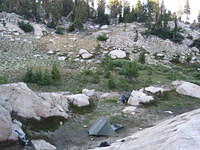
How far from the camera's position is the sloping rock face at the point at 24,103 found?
51.9 ft

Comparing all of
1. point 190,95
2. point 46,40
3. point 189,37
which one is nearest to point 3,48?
point 46,40

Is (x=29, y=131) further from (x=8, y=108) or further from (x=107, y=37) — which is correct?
(x=107, y=37)

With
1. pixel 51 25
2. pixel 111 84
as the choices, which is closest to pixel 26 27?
pixel 51 25

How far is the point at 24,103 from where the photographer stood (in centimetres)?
1602

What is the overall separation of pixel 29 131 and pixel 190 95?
1299 cm

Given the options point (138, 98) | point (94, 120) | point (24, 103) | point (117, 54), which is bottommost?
point (94, 120)

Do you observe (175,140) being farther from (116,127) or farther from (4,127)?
(116,127)

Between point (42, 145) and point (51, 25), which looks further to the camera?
point (51, 25)

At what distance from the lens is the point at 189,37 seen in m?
52.8

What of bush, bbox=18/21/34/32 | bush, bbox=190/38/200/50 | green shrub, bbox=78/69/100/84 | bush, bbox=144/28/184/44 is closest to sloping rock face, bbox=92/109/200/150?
green shrub, bbox=78/69/100/84

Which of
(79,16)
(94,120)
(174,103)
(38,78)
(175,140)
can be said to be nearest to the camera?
(175,140)

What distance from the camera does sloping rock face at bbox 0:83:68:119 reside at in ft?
51.9

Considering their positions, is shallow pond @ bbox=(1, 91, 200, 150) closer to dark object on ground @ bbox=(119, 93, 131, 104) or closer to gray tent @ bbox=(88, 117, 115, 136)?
gray tent @ bbox=(88, 117, 115, 136)

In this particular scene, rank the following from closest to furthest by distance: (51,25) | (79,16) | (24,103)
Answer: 1. (24,103)
2. (51,25)
3. (79,16)
